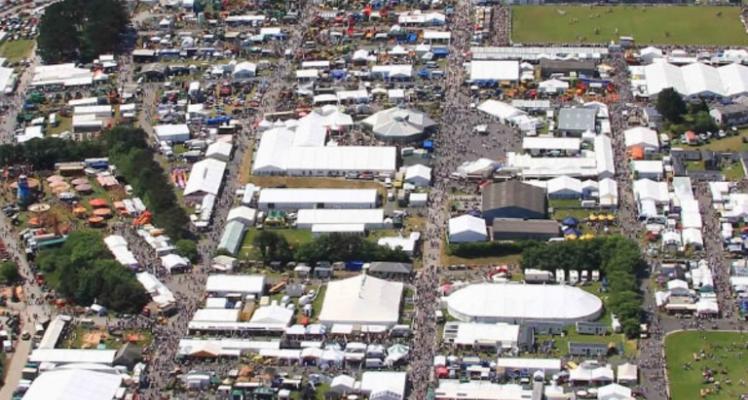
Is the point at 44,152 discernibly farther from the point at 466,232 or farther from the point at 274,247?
the point at 466,232

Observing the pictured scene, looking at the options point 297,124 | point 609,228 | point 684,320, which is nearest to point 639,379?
point 684,320

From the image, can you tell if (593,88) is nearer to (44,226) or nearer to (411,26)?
(411,26)

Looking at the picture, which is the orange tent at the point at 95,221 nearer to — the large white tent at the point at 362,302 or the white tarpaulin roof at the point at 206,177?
the white tarpaulin roof at the point at 206,177

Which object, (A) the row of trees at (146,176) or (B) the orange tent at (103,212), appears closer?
(A) the row of trees at (146,176)

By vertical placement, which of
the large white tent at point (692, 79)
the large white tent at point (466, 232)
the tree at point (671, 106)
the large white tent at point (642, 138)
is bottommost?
the large white tent at point (466, 232)

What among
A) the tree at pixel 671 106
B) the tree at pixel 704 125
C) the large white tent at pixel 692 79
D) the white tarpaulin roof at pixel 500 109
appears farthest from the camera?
the large white tent at pixel 692 79

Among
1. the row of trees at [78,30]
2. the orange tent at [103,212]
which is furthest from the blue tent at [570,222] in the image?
the row of trees at [78,30]

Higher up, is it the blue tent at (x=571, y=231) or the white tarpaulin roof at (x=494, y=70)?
the white tarpaulin roof at (x=494, y=70)
